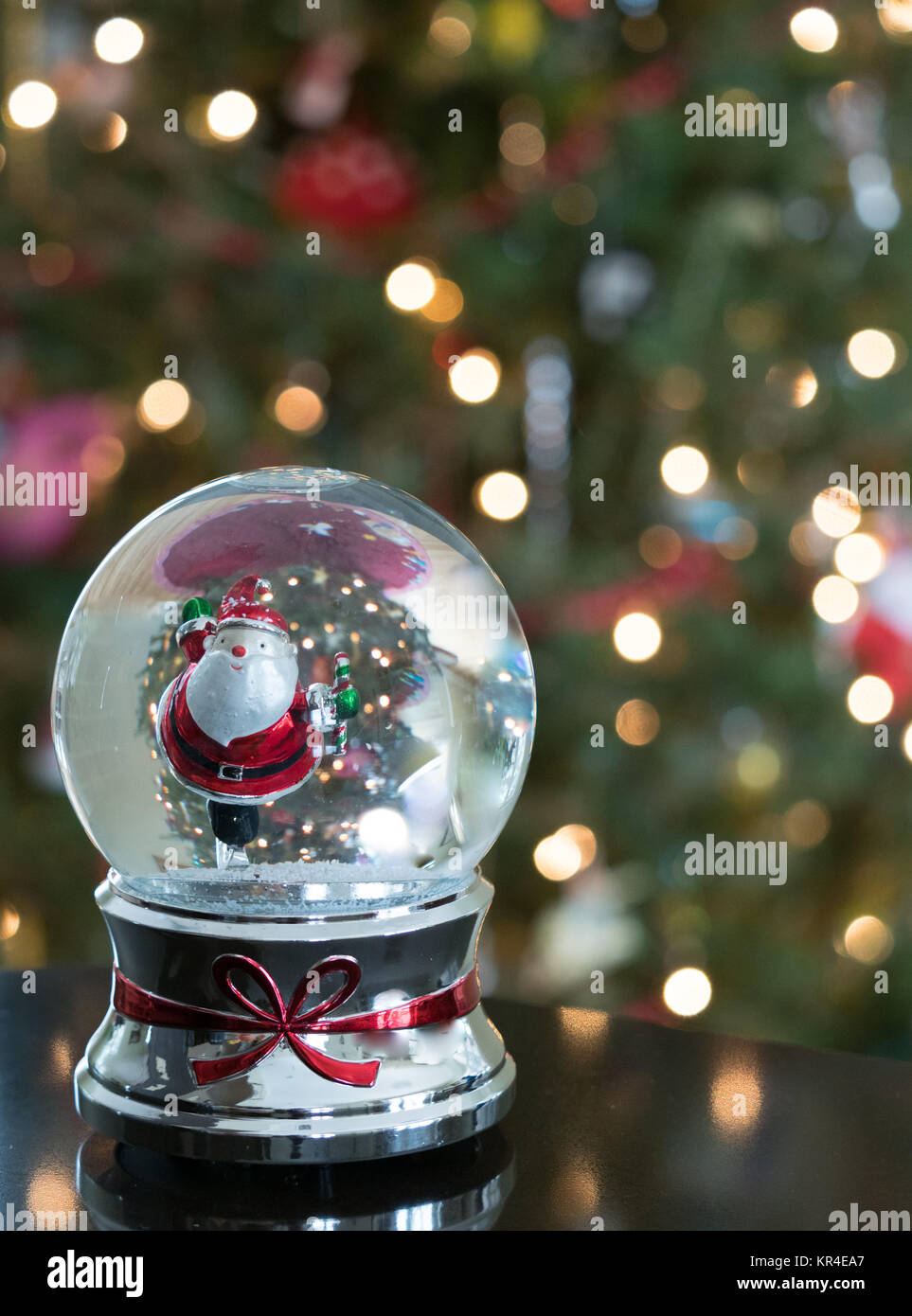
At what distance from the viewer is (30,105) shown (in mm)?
1633

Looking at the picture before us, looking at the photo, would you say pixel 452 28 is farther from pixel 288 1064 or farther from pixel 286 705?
pixel 288 1064

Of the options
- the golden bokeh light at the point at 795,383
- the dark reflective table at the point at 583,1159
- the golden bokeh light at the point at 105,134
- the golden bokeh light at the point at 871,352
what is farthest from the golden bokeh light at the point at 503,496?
the dark reflective table at the point at 583,1159

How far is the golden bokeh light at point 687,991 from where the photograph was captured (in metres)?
1.81

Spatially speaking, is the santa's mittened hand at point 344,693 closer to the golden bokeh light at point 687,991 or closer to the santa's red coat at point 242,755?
the santa's red coat at point 242,755

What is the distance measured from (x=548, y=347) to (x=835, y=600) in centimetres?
48

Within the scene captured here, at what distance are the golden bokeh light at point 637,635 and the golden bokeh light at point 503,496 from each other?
20 centimetres

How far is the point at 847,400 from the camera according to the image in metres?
1.69

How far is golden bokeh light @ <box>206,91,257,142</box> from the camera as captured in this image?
65.1 inches

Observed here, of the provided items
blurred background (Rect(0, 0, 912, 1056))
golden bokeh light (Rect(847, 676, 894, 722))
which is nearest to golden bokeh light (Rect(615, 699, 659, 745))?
blurred background (Rect(0, 0, 912, 1056))

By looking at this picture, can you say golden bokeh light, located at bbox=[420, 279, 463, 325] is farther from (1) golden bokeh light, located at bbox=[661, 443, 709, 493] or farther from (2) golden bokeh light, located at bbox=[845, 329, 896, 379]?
(2) golden bokeh light, located at bbox=[845, 329, 896, 379]

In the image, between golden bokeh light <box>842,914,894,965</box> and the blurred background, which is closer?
the blurred background

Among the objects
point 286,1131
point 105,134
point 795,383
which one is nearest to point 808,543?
point 795,383

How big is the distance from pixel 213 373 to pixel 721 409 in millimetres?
605

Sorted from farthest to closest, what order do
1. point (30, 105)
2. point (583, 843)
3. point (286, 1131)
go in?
point (583, 843), point (30, 105), point (286, 1131)
